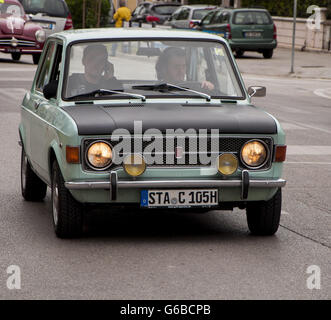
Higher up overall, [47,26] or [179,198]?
[179,198]

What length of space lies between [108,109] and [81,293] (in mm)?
2124

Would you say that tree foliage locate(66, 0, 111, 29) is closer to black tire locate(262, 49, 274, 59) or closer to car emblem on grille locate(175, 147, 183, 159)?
black tire locate(262, 49, 274, 59)

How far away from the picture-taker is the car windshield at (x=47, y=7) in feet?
109

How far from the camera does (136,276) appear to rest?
6.74m

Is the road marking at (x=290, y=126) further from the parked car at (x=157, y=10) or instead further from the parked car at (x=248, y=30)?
the parked car at (x=157, y=10)

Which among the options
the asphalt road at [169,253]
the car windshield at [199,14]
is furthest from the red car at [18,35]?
the asphalt road at [169,253]

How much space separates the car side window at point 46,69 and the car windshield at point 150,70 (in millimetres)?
608

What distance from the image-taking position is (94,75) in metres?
8.71

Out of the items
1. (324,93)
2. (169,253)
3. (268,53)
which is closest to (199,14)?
(268,53)

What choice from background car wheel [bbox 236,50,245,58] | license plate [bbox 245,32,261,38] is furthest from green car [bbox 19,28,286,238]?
background car wheel [bbox 236,50,245,58]

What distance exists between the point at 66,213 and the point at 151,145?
80 cm

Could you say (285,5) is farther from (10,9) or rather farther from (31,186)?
(31,186)

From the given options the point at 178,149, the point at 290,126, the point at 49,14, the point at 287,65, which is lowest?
the point at 287,65
